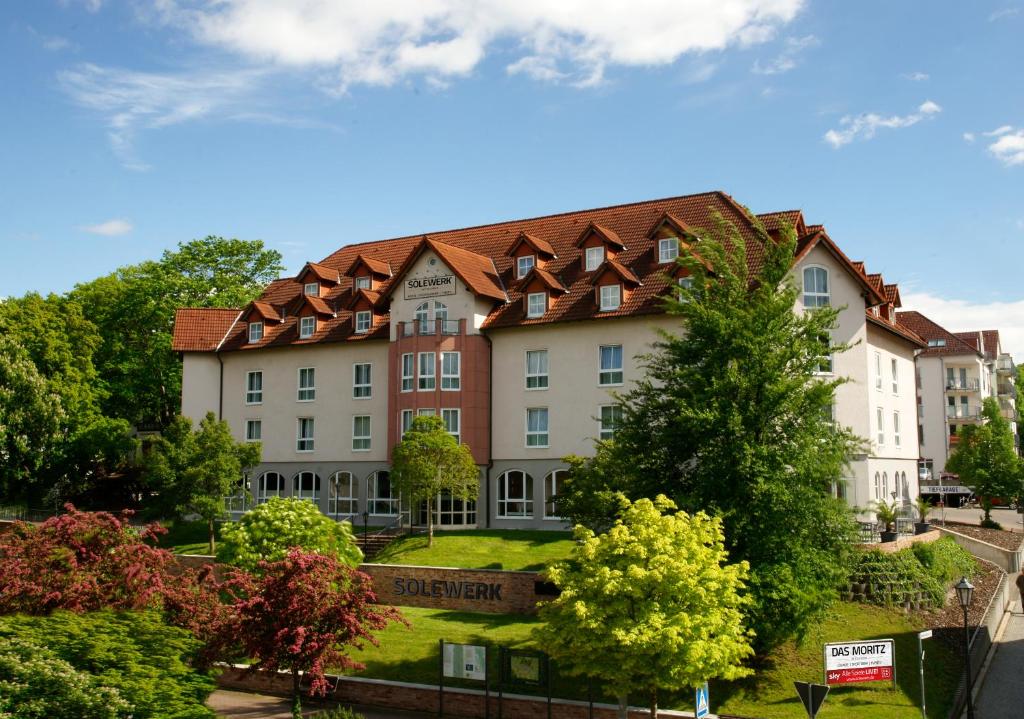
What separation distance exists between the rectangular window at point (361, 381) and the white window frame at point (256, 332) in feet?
20.7

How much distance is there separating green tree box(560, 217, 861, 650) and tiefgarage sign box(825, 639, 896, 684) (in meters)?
1.26

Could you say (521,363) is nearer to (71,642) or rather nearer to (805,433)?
(805,433)

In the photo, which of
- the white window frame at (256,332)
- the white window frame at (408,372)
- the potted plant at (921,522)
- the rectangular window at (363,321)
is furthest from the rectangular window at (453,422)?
the potted plant at (921,522)

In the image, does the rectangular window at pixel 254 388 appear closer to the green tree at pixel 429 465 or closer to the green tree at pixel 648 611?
the green tree at pixel 429 465

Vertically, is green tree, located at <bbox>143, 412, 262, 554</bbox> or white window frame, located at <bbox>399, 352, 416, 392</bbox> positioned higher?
white window frame, located at <bbox>399, 352, 416, 392</bbox>

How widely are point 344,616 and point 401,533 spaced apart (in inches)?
759

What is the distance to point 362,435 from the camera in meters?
45.1

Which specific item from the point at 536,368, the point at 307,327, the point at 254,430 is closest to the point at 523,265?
the point at 536,368

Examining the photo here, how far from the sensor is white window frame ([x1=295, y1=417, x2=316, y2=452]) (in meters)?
46.6

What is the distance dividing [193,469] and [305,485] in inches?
351

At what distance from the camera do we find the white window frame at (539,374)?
41031 mm

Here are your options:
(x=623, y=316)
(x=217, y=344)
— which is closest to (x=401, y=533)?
(x=623, y=316)

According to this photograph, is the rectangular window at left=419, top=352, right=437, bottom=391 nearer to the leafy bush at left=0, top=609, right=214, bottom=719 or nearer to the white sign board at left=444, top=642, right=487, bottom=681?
the white sign board at left=444, top=642, right=487, bottom=681

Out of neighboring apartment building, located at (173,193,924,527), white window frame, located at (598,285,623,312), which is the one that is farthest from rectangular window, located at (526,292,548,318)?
white window frame, located at (598,285,623,312)
